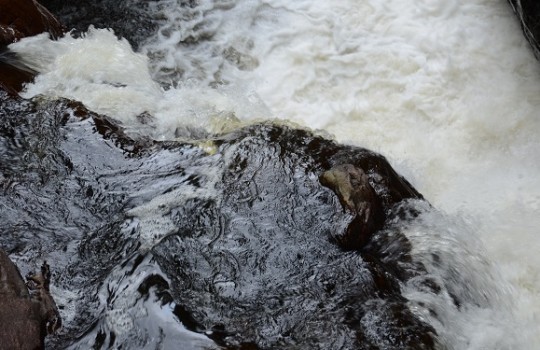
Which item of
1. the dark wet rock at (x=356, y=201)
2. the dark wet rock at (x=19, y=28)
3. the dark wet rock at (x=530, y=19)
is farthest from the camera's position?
the dark wet rock at (x=530, y=19)

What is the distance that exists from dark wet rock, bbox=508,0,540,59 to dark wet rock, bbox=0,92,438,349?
2177 millimetres

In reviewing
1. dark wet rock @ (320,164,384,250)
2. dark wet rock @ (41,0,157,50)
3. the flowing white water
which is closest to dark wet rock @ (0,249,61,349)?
dark wet rock @ (320,164,384,250)

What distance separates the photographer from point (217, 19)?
6988 mm

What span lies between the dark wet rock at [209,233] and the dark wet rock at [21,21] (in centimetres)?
135

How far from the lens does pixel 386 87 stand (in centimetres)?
593

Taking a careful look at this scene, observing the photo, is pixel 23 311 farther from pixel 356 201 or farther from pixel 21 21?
pixel 21 21

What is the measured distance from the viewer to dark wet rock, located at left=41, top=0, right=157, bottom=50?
6.73 meters

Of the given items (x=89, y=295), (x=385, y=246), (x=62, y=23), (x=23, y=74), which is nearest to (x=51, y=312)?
(x=89, y=295)

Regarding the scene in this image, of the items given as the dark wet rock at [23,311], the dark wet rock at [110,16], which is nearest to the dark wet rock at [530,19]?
the dark wet rock at [110,16]

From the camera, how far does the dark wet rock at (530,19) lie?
5469 millimetres

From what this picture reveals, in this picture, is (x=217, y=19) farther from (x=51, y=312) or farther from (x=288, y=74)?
(x=51, y=312)

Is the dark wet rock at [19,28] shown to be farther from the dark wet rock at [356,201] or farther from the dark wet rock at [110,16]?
the dark wet rock at [356,201]

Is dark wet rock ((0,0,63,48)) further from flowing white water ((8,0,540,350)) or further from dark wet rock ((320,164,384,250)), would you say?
dark wet rock ((320,164,384,250))

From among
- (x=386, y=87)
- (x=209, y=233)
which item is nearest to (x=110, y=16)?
(x=386, y=87)
